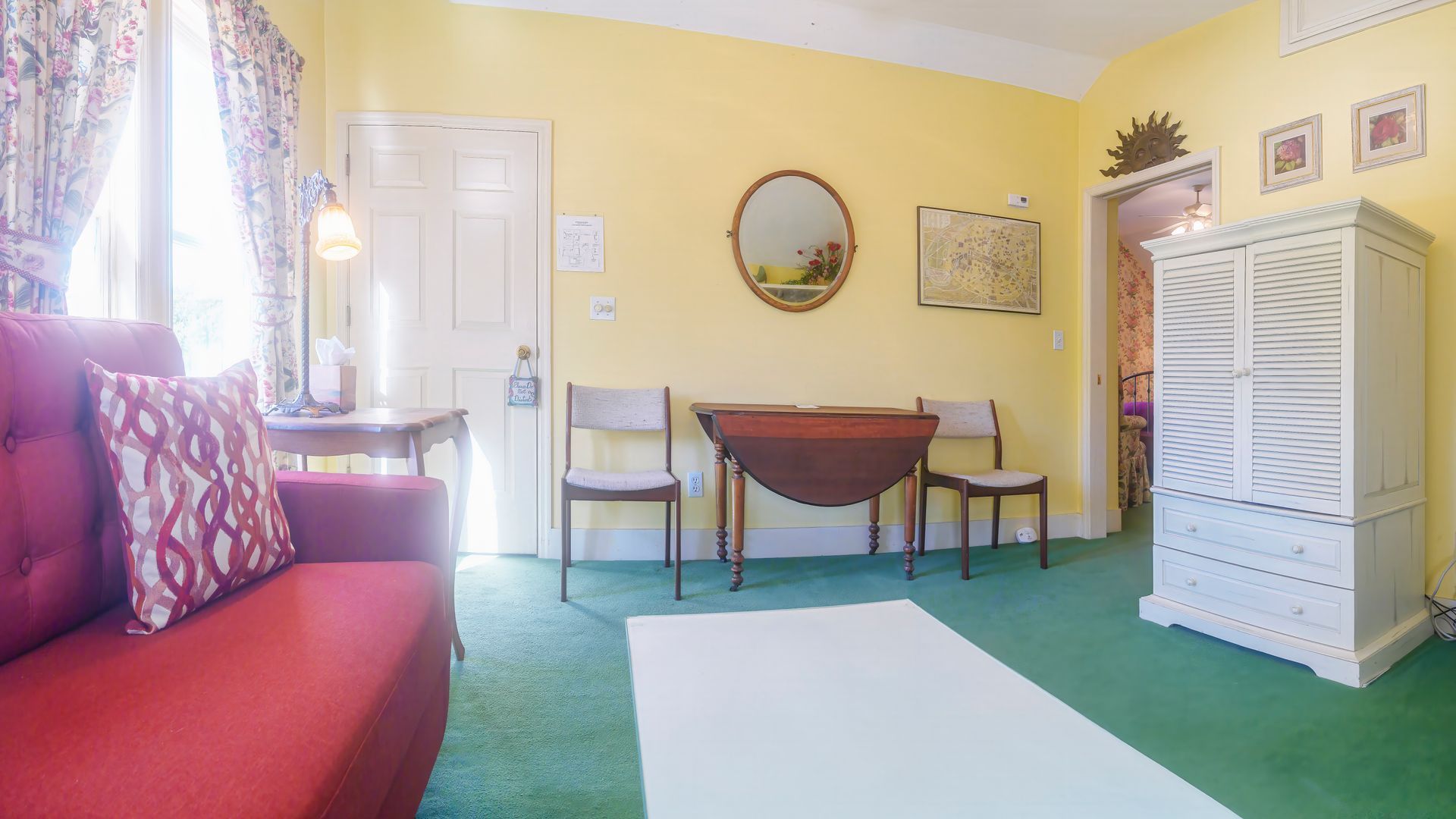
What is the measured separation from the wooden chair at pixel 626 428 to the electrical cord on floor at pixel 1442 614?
2633 millimetres

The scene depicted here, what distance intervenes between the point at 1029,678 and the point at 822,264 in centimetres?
197

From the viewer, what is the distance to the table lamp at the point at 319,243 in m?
1.64

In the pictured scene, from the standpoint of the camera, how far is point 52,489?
0.84m

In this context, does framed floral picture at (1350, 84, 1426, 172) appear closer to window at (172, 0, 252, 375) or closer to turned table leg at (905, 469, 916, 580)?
turned table leg at (905, 469, 916, 580)

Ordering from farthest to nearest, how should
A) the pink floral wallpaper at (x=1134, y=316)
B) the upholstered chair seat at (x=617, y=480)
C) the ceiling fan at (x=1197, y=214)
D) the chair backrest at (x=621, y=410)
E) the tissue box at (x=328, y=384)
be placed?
1. the pink floral wallpaper at (x=1134, y=316)
2. the ceiling fan at (x=1197, y=214)
3. the chair backrest at (x=621, y=410)
4. the upholstered chair seat at (x=617, y=480)
5. the tissue box at (x=328, y=384)

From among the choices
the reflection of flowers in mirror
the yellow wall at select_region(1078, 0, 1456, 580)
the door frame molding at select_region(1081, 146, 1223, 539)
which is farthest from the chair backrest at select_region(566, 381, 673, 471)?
the yellow wall at select_region(1078, 0, 1456, 580)

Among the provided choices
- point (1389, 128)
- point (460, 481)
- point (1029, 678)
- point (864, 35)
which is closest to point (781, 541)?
point (1029, 678)

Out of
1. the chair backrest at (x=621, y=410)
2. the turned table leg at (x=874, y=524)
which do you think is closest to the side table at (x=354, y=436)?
the chair backrest at (x=621, y=410)

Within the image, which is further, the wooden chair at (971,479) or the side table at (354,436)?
the wooden chair at (971,479)

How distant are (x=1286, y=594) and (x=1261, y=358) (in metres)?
0.75

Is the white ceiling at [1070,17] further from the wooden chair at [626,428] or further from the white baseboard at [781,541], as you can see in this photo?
the white baseboard at [781,541]

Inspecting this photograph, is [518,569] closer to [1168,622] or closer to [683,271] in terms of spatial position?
[683,271]

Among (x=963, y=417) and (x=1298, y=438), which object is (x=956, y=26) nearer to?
(x=963, y=417)

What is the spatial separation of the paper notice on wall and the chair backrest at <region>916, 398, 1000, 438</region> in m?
1.74
